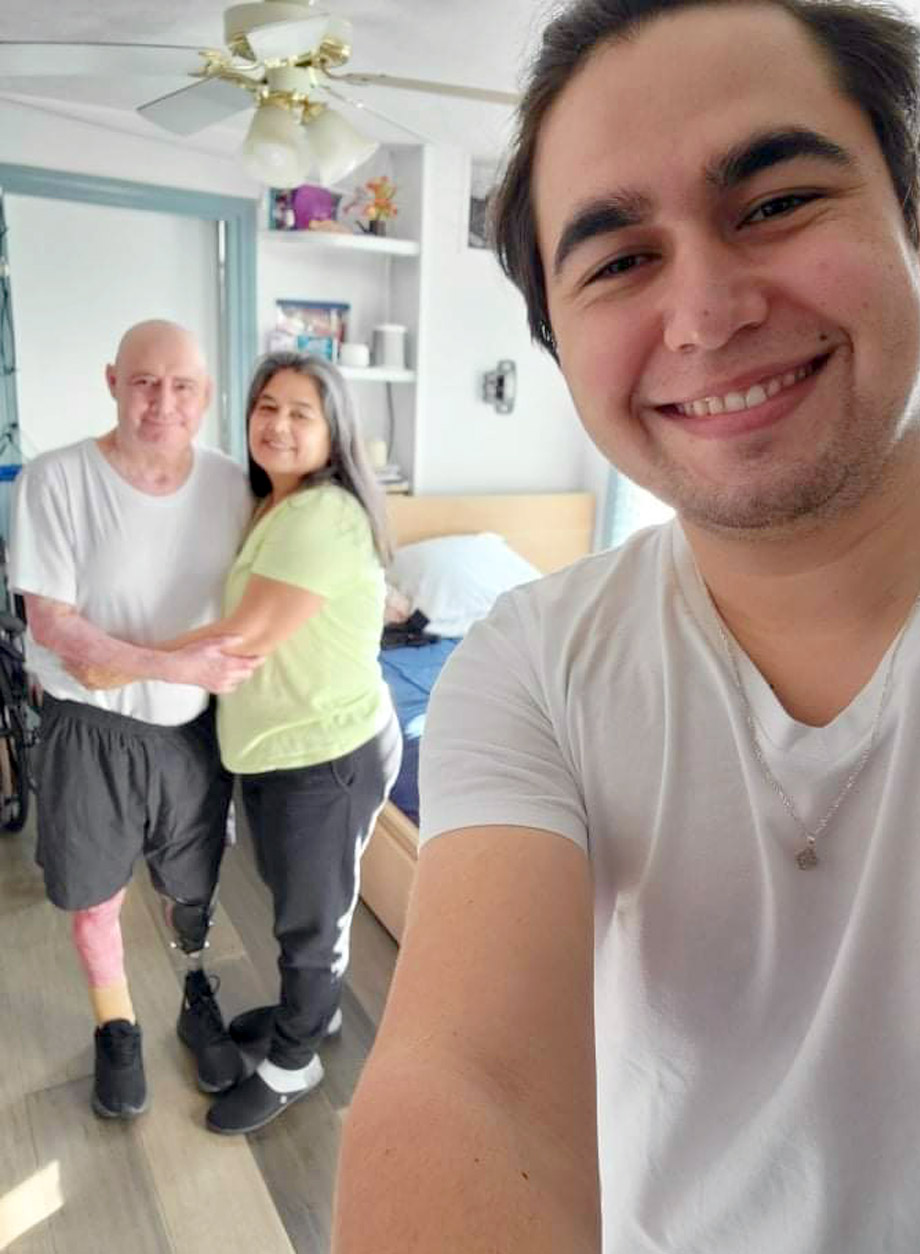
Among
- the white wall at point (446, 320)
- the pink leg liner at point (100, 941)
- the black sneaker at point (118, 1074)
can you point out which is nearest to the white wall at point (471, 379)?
the white wall at point (446, 320)

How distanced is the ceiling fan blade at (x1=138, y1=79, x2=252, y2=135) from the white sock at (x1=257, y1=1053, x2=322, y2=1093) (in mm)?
2082

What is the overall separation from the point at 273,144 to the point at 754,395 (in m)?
1.53

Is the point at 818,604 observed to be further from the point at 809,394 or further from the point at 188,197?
the point at 188,197

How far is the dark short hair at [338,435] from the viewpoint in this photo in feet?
5.46

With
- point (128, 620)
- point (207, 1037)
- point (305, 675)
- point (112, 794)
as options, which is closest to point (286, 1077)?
point (207, 1037)

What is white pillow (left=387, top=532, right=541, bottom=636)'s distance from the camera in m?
3.36

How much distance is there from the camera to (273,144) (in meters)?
1.81

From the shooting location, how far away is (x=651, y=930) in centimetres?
75

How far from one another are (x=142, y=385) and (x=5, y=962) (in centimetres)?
155

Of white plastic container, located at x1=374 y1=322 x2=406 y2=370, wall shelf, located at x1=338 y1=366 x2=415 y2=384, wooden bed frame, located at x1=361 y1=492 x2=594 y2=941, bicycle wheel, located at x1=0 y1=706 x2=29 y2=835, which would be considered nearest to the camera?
bicycle wheel, located at x1=0 y1=706 x2=29 y2=835

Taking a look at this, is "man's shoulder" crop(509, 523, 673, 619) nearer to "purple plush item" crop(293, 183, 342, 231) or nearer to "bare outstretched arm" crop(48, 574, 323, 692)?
"bare outstretched arm" crop(48, 574, 323, 692)

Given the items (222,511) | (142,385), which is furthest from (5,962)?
(142,385)

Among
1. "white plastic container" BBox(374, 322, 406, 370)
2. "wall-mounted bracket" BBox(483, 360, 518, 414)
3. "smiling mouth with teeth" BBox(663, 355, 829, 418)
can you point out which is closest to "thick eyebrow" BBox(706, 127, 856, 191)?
"smiling mouth with teeth" BBox(663, 355, 829, 418)

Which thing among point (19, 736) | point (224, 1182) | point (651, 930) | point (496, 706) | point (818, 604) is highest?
point (818, 604)
